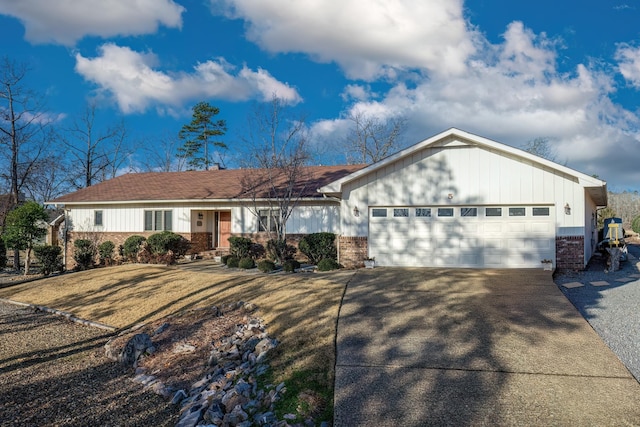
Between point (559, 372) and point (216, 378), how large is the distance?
4867 millimetres

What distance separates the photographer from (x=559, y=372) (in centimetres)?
554

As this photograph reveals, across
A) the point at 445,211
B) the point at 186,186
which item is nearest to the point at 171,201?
the point at 186,186

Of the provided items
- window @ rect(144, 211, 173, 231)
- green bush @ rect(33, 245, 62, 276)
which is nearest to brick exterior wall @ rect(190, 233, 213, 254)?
window @ rect(144, 211, 173, 231)

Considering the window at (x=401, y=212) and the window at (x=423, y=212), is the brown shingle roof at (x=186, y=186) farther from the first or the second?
the window at (x=423, y=212)

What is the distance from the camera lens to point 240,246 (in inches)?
656

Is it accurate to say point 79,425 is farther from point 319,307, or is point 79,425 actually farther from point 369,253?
point 369,253

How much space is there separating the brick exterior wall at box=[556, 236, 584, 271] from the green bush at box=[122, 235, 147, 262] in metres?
16.3

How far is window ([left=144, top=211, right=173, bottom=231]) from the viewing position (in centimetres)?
1921

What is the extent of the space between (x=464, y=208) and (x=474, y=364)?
318 inches

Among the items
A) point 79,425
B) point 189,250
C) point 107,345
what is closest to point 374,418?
point 79,425

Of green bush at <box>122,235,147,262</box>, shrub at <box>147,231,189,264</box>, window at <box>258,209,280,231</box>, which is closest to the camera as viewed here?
window at <box>258,209,280,231</box>

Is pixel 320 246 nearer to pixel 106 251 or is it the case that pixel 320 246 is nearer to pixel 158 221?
pixel 158 221

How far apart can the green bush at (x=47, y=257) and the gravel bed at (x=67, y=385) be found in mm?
7611

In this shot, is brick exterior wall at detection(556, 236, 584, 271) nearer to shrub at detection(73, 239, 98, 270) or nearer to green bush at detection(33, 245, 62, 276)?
shrub at detection(73, 239, 98, 270)
